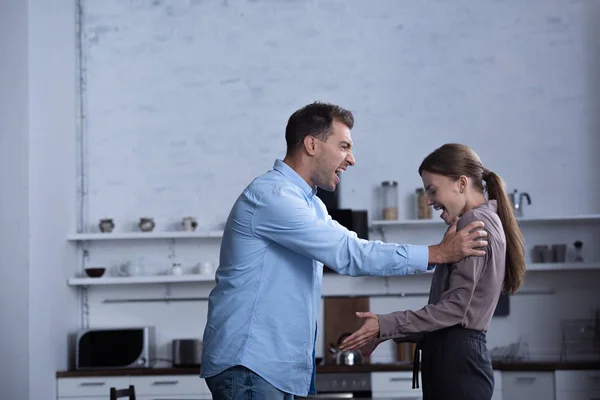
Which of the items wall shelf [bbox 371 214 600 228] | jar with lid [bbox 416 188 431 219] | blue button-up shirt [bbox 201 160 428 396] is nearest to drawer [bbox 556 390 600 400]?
wall shelf [bbox 371 214 600 228]

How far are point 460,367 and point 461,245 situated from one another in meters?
0.36

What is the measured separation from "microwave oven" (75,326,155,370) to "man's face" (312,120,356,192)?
3.33 metres

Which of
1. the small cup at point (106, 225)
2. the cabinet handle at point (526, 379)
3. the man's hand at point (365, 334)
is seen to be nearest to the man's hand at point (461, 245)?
the man's hand at point (365, 334)

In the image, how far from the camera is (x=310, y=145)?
2.72 m

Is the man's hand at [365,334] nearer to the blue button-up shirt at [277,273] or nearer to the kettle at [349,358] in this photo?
the blue button-up shirt at [277,273]

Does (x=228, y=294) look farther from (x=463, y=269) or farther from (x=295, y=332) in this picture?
(x=463, y=269)

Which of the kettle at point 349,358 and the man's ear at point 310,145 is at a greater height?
the man's ear at point 310,145

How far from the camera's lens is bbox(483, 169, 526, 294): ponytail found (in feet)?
8.20

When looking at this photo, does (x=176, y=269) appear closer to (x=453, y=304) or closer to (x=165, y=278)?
Result: (x=165, y=278)

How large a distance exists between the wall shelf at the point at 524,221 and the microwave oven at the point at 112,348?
70.7 inches

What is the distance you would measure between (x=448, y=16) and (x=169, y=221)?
8.33ft

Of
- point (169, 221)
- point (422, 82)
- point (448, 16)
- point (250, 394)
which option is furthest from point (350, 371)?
point (250, 394)

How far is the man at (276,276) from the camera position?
2.47 m

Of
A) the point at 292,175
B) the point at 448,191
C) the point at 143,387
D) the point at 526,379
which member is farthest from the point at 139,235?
the point at 448,191
